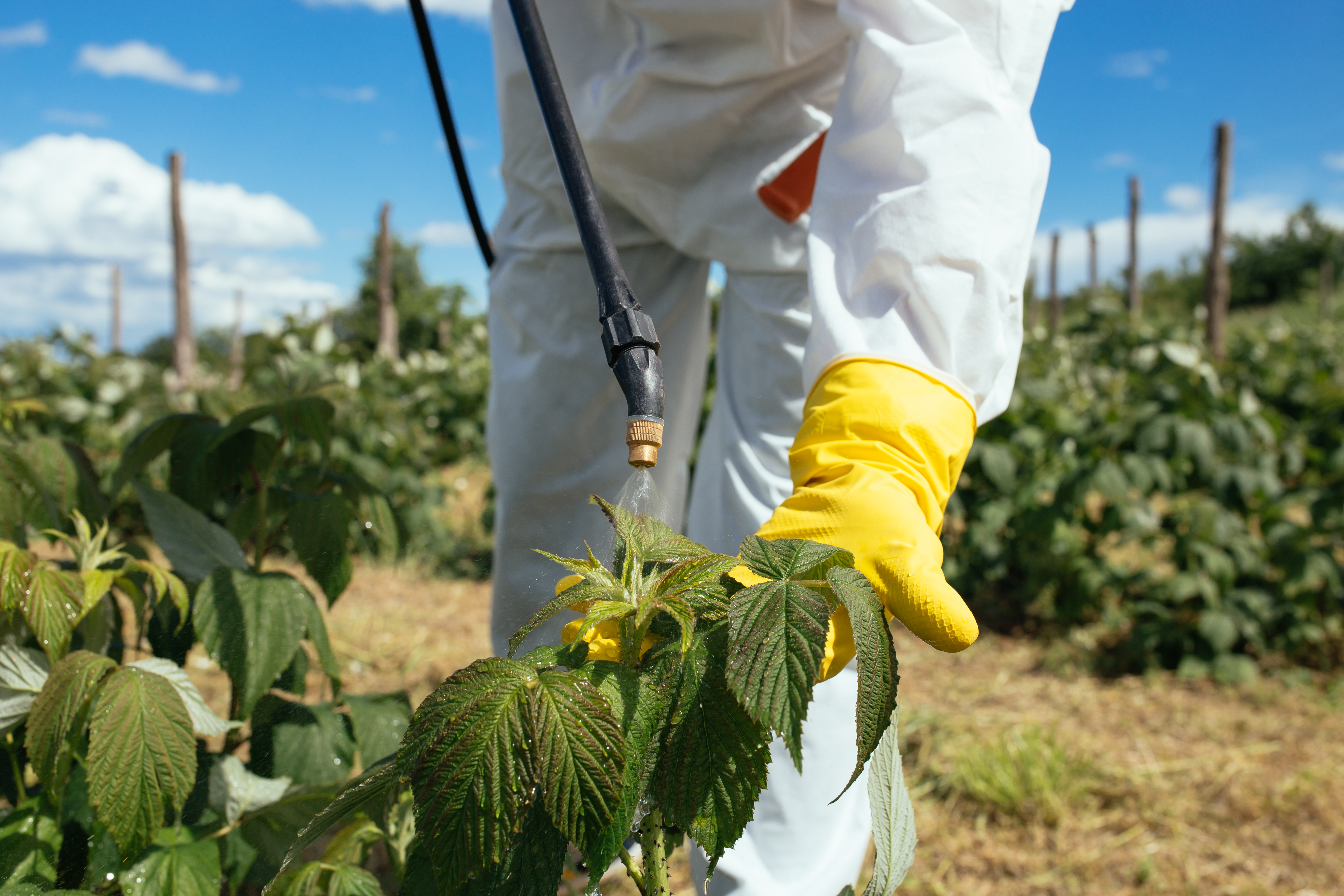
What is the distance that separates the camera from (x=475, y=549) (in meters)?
4.74

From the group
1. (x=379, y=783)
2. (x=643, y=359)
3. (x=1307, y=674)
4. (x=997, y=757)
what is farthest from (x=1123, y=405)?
(x=379, y=783)

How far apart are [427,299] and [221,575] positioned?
29.0m

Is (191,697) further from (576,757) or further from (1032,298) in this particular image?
(1032,298)

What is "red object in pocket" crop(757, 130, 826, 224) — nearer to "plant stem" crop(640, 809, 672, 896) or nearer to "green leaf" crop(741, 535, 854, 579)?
"green leaf" crop(741, 535, 854, 579)

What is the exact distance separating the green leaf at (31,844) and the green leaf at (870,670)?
740 mm

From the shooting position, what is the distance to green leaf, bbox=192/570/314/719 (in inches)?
39.0

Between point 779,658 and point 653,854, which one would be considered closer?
point 779,658

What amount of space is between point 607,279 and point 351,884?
63 centimetres

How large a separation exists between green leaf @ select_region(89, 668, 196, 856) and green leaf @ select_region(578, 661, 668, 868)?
0.47 metres

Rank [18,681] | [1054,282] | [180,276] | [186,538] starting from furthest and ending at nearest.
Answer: [1054,282]
[180,276]
[186,538]
[18,681]

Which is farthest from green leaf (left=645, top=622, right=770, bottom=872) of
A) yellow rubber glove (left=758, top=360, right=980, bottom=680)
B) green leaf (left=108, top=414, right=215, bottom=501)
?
green leaf (left=108, top=414, right=215, bottom=501)

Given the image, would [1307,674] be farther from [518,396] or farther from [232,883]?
[232,883]

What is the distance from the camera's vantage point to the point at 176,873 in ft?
2.89

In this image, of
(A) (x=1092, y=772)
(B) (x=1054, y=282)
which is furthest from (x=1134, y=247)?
(A) (x=1092, y=772)
